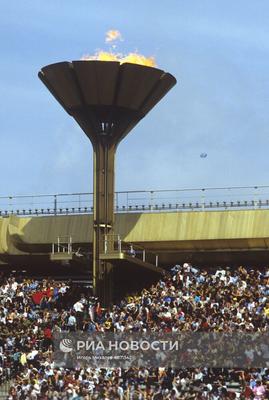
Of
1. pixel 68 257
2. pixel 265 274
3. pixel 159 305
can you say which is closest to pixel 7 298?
pixel 68 257

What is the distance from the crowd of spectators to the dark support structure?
8.58ft

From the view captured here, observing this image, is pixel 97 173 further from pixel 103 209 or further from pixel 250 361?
pixel 250 361

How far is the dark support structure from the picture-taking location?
4900 centimetres

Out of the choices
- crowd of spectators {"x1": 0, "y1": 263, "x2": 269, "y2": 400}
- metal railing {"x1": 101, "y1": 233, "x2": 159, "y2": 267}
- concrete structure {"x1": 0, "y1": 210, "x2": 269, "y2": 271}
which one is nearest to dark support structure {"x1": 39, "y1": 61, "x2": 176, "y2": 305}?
metal railing {"x1": 101, "y1": 233, "x2": 159, "y2": 267}

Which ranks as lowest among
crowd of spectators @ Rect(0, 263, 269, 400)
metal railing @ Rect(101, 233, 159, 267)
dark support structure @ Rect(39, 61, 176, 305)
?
crowd of spectators @ Rect(0, 263, 269, 400)

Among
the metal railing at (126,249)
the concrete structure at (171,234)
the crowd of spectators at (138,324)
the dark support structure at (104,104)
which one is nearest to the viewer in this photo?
the crowd of spectators at (138,324)

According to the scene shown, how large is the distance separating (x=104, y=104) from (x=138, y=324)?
10.1m

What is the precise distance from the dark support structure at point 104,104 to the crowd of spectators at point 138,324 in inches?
103

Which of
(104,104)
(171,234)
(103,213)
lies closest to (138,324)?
(103,213)

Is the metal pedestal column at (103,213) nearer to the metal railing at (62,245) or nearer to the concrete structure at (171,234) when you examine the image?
the metal railing at (62,245)

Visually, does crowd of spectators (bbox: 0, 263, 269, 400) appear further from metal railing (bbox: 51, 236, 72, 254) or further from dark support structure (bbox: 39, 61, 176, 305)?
dark support structure (bbox: 39, 61, 176, 305)

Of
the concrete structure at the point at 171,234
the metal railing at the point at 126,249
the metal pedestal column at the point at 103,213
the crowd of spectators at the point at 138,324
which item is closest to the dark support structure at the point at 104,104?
the metal pedestal column at the point at 103,213

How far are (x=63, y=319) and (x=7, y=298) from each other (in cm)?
507

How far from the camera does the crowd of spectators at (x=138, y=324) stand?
40750mm
